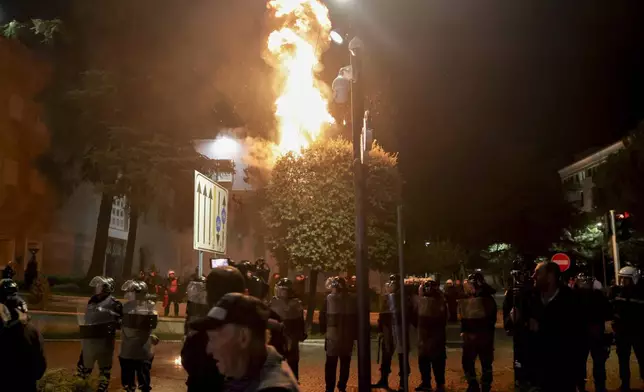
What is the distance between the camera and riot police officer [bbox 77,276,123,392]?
24.3ft

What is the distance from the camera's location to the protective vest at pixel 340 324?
916 centimetres

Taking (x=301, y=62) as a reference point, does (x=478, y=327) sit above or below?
below

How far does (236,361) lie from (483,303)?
7.53 m

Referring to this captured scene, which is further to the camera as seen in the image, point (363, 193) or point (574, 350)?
point (363, 193)

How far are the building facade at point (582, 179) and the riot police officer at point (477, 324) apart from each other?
56.7 metres

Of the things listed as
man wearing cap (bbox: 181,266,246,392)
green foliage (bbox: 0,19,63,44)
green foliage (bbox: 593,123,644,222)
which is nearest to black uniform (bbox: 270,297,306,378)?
man wearing cap (bbox: 181,266,246,392)

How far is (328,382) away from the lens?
915cm

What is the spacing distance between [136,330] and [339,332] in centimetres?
330

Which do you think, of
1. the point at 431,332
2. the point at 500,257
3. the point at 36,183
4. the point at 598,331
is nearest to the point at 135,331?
the point at 431,332

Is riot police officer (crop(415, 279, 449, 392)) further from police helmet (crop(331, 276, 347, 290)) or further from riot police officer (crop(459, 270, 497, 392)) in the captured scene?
police helmet (crop(331, 276, 347, 290))

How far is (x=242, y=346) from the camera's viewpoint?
2242mm

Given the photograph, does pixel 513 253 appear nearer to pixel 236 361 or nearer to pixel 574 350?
pixel 574 350

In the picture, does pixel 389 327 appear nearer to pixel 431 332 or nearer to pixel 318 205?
pixel 431 332

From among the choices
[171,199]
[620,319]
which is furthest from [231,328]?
[171,199]
